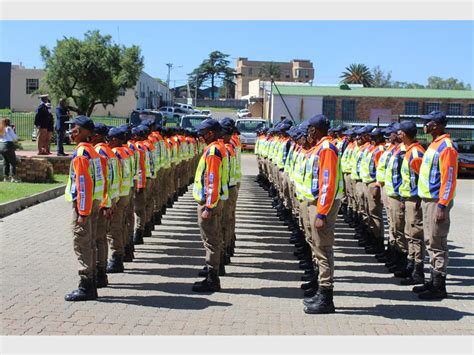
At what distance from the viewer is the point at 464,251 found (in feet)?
39.0

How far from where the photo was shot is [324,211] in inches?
297

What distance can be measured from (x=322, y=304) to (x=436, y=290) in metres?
1.67

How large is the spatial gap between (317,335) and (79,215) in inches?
115

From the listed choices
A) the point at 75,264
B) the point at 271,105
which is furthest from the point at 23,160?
the point at 271,105

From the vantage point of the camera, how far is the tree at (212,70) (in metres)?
127

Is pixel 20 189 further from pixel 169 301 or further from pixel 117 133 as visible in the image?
pixel 169 301

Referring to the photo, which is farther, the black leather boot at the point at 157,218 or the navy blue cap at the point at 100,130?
the black leather boot at the point at 157,218

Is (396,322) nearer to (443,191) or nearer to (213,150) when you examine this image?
(443,191)

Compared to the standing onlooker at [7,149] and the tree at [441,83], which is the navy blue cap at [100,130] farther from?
the tree at [441,83]

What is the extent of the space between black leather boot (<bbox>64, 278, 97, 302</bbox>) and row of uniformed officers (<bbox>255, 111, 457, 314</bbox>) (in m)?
2.42

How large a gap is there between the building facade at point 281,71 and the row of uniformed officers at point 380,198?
421ft

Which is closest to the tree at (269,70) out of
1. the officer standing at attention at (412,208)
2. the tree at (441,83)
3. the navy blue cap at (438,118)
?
the tree at (441,83)

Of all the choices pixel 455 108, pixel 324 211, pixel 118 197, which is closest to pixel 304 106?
pixel 455 108

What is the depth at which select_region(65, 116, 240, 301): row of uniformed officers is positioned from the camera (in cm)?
788
